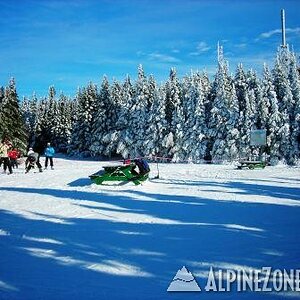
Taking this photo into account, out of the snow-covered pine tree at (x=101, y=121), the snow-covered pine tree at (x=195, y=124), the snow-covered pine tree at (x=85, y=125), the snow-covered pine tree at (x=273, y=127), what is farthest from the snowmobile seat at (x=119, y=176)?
the snow-covered pine tree at (x=85, y=125)

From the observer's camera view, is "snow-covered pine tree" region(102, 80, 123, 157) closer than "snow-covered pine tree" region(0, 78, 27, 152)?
No

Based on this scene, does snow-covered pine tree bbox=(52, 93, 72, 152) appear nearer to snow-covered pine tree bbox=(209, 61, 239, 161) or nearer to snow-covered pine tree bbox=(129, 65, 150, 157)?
snow-covered pine tree bbox=(129, 65, 150, 157)

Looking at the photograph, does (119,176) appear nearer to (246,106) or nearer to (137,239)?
(137,239)

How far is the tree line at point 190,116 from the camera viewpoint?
4803 centimetres

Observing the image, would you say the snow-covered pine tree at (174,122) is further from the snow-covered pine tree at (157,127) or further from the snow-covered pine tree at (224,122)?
the snow-covered pine tree at (224,122)

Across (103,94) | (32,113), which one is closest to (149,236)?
(103,94)

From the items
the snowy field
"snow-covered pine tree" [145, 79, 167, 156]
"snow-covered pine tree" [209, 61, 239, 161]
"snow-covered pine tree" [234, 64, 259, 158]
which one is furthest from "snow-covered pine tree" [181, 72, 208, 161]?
the snowy field

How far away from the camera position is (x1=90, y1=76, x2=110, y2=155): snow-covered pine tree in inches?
2501

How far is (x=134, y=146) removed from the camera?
2297 inches

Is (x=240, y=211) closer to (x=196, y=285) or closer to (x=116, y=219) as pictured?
(x=116, y=219)

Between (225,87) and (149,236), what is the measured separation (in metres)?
48.1
